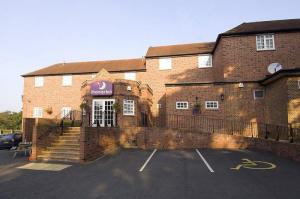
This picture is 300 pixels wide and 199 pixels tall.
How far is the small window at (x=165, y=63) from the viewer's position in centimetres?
2406

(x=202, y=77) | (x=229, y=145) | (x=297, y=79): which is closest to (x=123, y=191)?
(x=229, y=145)

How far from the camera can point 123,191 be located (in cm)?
661

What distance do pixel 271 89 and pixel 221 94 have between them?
3517 mm

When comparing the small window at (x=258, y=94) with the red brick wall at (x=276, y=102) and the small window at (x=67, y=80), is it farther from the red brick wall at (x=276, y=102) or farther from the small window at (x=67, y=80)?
the small window at (x=67, y=80)

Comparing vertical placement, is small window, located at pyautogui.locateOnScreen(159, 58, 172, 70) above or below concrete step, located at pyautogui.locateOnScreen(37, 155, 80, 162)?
above

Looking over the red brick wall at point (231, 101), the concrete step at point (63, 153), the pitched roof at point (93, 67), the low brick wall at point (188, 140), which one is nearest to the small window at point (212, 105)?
the red brick wall at point (231, 101)

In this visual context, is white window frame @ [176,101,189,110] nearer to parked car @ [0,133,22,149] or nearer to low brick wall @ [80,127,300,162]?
low brick wall @ [80,127,300,162]

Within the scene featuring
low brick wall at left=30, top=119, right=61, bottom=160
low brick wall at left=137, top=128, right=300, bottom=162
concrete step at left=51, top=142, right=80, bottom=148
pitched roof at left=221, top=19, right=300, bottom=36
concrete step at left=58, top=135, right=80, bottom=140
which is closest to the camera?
low brick wall at left=30, top=119, right=61, bottom=160

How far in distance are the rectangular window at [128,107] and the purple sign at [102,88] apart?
1445mm

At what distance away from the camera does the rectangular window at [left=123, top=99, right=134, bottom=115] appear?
17469 millimetres

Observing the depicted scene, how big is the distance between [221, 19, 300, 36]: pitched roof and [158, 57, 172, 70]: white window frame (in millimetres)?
6795

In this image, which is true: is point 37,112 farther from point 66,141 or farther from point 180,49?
point 180,49

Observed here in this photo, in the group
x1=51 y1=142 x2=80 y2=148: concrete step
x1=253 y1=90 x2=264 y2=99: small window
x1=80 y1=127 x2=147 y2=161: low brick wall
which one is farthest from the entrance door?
x1=253 y1=90 x2=264 y2=99: small window

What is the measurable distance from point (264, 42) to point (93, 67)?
19.1 metres
